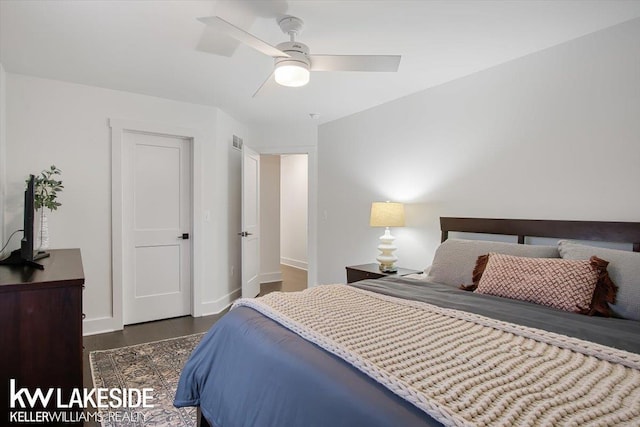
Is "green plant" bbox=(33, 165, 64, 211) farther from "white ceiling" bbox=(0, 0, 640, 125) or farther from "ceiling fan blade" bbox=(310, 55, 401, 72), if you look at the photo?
"ceiling fan blade" bbox=(310, 55, 401, 72)

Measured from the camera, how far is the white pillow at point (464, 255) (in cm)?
229

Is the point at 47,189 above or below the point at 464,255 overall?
above

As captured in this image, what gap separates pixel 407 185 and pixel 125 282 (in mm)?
3013

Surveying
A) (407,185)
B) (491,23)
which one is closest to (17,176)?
(407,185)

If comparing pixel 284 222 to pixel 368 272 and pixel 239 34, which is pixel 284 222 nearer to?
pixel 368 272

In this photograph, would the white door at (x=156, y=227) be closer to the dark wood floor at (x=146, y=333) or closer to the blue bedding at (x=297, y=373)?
the dark wood floor at (x=146, y=333)

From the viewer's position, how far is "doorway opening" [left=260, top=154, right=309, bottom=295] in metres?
5.93

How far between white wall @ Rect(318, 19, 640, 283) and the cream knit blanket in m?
1.46

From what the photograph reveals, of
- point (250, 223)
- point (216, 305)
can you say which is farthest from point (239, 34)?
point (216, 305)

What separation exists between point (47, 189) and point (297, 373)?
3096mm

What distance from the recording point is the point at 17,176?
3146 millimetres

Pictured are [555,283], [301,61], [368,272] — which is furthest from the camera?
[368,272]

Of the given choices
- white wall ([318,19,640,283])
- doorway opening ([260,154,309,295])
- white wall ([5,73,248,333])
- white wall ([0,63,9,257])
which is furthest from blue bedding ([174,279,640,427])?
doorway opening ([260,154,309,295])

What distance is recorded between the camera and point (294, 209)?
7211 mm
